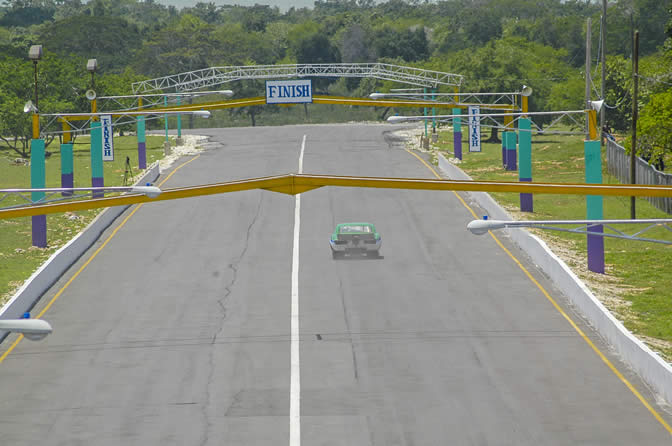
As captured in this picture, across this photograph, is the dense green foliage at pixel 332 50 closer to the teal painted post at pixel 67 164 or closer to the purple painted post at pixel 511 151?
the purple painted post at pixel 511 151

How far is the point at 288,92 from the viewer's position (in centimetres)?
5191

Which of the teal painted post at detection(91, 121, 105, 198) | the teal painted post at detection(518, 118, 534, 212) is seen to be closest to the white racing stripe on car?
the teal painted post at detection(518, 118, 534, 212)

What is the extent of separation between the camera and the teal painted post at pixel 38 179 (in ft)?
145

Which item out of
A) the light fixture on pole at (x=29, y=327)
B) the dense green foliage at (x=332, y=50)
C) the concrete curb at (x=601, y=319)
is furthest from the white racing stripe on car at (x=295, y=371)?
the dense green foliage at (x=332, y=50)

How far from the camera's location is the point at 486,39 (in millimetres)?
170000

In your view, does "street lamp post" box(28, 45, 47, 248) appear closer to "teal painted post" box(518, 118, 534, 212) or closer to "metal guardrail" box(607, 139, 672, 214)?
"teal painted post" box(518, 118, 534, 212)

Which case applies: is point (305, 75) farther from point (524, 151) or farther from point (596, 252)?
point (596, 252)

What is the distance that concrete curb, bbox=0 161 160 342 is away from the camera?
110ft

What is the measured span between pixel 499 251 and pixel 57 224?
2360cm

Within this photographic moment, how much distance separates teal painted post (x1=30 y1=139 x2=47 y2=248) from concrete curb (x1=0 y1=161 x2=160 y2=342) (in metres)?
2.10

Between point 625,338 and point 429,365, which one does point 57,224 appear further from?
point 625,338

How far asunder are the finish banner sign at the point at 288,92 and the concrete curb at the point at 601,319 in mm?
11973

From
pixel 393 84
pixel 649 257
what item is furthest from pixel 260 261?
pixel 393 84

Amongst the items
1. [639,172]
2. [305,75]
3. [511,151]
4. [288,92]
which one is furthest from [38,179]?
[305,75]
